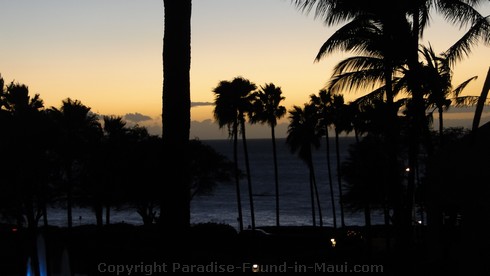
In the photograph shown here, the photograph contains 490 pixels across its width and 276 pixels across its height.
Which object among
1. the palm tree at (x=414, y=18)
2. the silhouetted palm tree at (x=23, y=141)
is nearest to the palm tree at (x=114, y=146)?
the silhouetted palm tree at (x=23, y=141)

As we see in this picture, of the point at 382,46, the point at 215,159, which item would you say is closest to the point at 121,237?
the point at 382,46

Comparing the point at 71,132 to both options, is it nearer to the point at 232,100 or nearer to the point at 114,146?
the point at 114,146

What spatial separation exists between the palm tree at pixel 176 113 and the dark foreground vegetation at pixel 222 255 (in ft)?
1.31

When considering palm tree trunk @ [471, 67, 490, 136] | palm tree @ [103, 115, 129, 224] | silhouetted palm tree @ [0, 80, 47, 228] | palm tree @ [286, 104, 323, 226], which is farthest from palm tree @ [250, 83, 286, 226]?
palm tree trunk @ [471, 67, 490, 136]

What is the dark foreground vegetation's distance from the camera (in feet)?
35.4

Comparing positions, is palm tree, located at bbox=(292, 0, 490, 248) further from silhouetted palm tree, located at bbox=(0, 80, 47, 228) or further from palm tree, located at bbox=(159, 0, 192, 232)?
silhouetted palm tree, located at bbox=(0, 80, 47, 228)

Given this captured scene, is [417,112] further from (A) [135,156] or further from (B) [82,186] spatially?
(B) [82,186]

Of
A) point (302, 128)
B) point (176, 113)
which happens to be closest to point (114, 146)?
point (302, 128)

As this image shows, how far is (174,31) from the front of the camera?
9.73m

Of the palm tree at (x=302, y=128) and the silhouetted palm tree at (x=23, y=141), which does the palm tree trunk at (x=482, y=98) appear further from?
the palm tree at (x=302, y=128)

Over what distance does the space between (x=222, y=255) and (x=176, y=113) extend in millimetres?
13785

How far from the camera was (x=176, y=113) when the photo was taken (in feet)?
31.3

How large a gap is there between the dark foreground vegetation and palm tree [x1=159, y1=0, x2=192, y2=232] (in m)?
0.40

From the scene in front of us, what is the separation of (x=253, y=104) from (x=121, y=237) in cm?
2599
